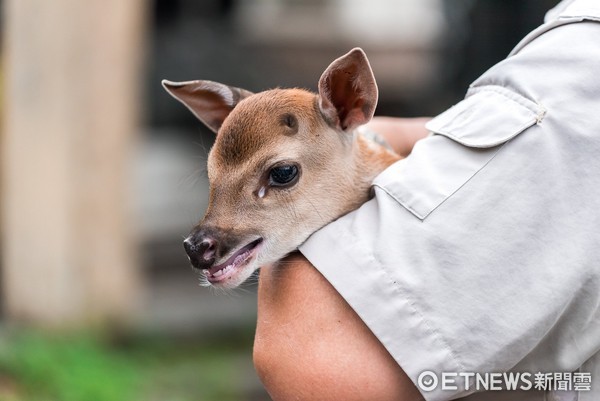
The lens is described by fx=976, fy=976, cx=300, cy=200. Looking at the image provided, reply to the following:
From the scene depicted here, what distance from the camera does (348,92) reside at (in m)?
2.22

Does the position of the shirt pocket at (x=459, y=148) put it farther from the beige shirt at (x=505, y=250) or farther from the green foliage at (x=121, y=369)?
the green foliage at (x=121, y=369)

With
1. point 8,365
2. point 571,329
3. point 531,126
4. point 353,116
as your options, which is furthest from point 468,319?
point 8,365

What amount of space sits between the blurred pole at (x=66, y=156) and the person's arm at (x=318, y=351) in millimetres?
4525

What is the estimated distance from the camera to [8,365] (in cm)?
522

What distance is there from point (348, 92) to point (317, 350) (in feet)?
2.12

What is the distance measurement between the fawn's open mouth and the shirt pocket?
1.18 ft

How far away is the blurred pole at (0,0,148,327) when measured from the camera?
619 centimetres

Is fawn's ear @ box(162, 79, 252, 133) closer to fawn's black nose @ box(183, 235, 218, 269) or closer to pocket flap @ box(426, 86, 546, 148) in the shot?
fawn's black nose @ box(183, 235, 218, 269)

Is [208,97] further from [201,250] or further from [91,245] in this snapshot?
[91,245]

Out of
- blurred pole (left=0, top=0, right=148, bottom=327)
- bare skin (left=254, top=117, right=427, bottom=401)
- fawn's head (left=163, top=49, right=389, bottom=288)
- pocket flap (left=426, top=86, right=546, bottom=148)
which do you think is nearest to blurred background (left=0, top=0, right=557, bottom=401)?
blurred pole (left=0, top=0, right=148, bottom=327)

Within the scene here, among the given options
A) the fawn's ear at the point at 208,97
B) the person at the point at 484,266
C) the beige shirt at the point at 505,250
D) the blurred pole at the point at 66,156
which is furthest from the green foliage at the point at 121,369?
the beige shirt at the point at 505,250

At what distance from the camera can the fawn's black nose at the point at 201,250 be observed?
206 cm

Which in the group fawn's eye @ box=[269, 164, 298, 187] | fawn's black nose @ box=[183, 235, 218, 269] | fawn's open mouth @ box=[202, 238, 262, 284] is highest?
fawn's eye @ box=[269, 164, 298, 187]

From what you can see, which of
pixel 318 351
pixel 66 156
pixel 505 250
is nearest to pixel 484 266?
pixel 505 250
